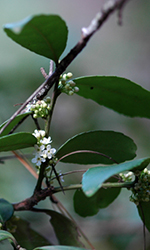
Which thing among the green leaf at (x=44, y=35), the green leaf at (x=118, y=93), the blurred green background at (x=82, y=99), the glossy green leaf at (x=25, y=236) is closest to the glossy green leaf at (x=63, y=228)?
the glossy green leaf at (x=25, y=236)

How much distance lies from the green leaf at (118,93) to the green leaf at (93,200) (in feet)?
0.71

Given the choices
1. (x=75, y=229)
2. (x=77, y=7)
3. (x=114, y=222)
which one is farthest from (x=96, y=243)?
(x=77, y=7)

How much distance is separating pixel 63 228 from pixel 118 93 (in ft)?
1.47

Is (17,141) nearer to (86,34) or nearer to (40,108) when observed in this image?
(40,108)

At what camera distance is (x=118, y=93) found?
0.65 m

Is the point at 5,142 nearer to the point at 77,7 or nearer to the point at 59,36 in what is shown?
the point at 59,36

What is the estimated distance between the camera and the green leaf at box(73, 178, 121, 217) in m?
0.78

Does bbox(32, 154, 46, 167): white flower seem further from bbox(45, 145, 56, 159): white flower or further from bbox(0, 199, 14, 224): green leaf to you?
bbox(0, 199, 14, 224): green leaf

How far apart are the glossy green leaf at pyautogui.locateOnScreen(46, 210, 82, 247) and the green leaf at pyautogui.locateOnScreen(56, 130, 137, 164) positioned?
0.25 meters

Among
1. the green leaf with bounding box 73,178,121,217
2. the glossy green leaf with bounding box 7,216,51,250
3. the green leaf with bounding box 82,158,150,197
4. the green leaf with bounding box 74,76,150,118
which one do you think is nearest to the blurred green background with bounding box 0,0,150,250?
the glossy green leaf with bounding box 7,216,51,250

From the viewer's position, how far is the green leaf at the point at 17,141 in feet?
1.80

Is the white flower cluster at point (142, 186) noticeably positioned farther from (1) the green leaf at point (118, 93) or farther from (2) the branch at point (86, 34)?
(2) the branch at point (86, 34)

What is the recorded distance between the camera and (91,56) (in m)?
1.79

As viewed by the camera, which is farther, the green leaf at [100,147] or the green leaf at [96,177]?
the green leaf at [100,147]
